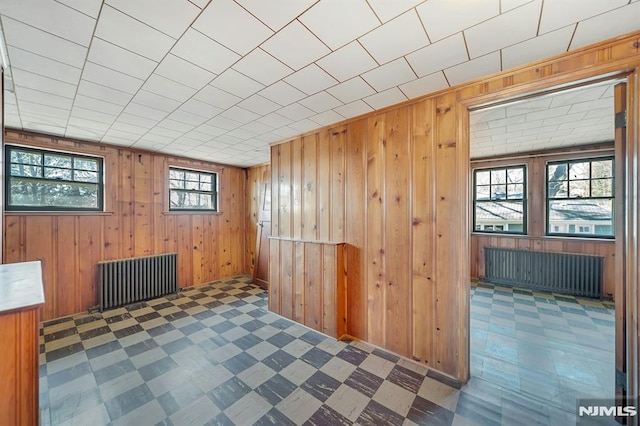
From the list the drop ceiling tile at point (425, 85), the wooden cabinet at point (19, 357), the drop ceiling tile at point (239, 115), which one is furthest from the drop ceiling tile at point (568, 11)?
the wooden cabinet at point (19, 357)

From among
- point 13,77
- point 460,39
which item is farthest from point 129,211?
point 460,39

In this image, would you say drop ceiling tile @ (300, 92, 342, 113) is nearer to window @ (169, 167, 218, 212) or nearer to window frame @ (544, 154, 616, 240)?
window @ (169, 167, 218, 212)

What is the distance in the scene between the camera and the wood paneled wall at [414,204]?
191 centimetres

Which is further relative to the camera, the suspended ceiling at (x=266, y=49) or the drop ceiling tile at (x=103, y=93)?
the drop ceiling tile at (x=103, y=93)

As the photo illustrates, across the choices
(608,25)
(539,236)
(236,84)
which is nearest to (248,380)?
(236,84)

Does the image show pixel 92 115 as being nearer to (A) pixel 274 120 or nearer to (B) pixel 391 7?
(A) pixel 274 120

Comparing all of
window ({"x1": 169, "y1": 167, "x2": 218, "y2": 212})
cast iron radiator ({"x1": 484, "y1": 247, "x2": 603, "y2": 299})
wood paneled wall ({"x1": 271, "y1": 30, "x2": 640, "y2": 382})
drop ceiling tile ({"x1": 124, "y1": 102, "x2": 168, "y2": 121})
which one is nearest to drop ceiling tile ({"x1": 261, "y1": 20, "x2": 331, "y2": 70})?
wood paneled wall ({"x1": 271, "y1": 30, "x2": 640, "y2": 382})

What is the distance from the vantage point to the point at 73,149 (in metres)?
3.46

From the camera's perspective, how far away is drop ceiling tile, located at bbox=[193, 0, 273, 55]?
1.28 meters

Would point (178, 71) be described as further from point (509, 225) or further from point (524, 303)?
point (509, 225)

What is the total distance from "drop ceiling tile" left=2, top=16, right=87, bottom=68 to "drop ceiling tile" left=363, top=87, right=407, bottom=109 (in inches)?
88.4

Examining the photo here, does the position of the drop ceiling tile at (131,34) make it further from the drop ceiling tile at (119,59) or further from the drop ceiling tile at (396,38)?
the drop ceiling tile at (396,38)

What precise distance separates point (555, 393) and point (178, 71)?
401 cm

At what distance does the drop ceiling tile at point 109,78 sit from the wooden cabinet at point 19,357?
1662mm
